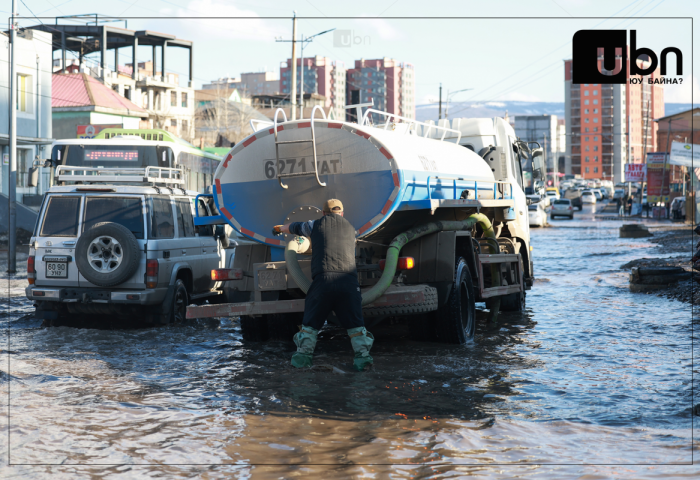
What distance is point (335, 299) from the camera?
25.4 ft

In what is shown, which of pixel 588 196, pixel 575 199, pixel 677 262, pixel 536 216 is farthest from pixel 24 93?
pixel 588 196

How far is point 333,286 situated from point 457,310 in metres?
2.27

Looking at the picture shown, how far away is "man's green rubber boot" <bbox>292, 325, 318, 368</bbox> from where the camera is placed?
7.88 m

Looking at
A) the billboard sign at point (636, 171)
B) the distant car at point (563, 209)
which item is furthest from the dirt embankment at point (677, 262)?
the billboard sign at point (636, 171)

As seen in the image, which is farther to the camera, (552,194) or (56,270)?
(552,194)

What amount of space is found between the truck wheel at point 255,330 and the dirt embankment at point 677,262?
305 inches

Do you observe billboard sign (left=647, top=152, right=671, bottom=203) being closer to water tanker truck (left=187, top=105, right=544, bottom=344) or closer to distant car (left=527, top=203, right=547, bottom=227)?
distant car (left=527, top=203, right=547, bottom=227)

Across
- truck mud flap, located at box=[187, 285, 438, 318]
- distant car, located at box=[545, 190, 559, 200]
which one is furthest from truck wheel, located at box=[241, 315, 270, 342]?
distant car, located at box=[545, 190, 559, 200]

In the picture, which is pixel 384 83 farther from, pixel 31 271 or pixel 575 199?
pixel 31 271

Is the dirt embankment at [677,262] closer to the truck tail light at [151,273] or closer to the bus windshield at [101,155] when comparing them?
the truck tail light at [151,273]

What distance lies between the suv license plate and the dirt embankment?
33.4 ft

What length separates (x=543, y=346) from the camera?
981cm

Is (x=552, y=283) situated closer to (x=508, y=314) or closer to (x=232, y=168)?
(x=508, y=314)

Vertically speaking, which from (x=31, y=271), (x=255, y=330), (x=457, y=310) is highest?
(x=31, y=271)
